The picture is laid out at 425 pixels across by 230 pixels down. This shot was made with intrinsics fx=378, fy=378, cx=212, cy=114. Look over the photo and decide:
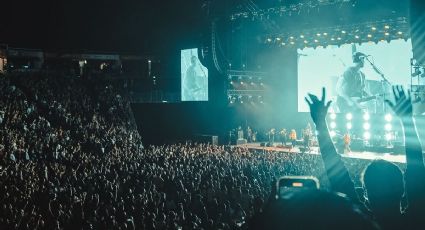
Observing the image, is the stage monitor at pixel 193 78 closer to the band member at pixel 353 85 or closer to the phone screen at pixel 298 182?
the band member at pixel 353 85

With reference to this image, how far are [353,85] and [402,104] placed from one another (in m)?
17.7

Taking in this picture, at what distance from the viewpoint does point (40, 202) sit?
743cm

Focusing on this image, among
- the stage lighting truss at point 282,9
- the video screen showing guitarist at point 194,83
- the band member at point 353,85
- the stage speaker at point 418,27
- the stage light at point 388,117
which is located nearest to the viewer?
the stage speaker at point 418,27

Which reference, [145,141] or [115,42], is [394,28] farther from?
[115,42]

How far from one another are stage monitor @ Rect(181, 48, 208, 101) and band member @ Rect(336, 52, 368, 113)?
26.8 feet

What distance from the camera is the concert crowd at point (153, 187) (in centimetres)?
227

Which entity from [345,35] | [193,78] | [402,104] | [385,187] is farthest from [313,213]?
[193,78]

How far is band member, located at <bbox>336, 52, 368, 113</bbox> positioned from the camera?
63.2 ft

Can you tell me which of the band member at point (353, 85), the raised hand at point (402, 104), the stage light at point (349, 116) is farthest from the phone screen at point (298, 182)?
the stage light at point (349, 116)

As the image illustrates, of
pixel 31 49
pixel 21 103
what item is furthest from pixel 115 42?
pixel 21 103

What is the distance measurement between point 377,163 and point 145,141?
72.4 ft

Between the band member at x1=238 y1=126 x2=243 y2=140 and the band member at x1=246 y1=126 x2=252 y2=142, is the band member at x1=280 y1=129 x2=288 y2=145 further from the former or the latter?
the band member at x1=238 y1=126 x2=243 y2=140

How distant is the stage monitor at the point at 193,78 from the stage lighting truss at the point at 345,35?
478cm

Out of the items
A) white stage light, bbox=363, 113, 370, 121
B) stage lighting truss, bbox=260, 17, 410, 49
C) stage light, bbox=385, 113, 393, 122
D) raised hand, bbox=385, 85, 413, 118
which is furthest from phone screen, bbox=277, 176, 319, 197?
white stage light, bbox=363, 113, 370, 121
